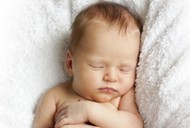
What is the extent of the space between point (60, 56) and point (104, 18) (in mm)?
293

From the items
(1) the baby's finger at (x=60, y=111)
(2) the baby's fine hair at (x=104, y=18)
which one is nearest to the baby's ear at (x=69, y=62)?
(2) the baby's fine hair at (x=104, y=18)

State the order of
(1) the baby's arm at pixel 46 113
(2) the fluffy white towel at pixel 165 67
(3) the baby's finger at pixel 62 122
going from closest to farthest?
(2) the fluffy white towel at pixel 165 67 < (3) the baby's finger at pixel 62 122 < (1) the baby's arm at pixel 46 113

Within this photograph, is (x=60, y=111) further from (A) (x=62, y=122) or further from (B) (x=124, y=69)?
(B) (x=124, y=69)

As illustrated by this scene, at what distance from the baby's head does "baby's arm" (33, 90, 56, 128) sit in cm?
11

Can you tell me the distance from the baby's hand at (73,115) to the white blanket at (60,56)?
160 millimetres

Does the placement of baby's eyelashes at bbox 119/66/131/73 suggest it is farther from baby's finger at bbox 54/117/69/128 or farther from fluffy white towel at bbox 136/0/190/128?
baby's finger at bbox 54/117/69/128

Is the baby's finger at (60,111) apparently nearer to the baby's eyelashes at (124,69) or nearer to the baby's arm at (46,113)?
the baby's arm at (46,113)

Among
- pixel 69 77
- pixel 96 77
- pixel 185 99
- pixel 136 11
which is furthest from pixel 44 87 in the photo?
pixel 185 99

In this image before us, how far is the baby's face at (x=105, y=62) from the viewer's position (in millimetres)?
→ 1475

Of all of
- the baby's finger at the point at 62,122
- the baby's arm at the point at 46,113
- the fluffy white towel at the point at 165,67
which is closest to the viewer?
the fluffy white towel at the point at 165,67

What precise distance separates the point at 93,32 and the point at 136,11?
0.62 feet

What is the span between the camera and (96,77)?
148 centimetres

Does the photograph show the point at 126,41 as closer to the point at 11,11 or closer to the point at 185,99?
the point at 185,99

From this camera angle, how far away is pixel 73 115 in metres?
1.47
